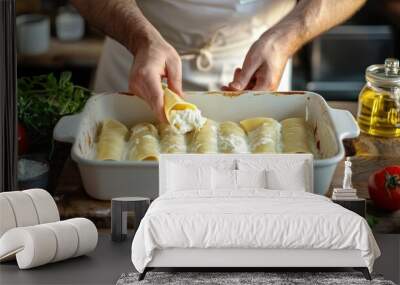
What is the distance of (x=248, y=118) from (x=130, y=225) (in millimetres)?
576

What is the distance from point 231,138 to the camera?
10.8ft

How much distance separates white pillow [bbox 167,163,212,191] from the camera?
3.14 m

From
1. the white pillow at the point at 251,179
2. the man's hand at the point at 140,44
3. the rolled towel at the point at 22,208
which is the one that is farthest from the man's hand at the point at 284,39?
the rolled towel at the point at 22,208

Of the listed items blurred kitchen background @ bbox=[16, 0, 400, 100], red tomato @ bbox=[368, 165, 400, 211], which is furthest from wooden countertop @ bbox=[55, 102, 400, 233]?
blurred kitchen background @ bbox=[16, 0, 400, 100]

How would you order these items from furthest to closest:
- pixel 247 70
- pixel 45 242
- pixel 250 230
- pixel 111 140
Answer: pixel 247 70 → pixel 111 140 → pixel 45 242 → pixel 250 230

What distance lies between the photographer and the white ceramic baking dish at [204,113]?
3209 millimetres

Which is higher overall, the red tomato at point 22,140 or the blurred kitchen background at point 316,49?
the blurred kitchen background at point 316,49

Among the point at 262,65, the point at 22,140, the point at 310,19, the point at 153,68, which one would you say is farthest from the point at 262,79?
the point at 22,140

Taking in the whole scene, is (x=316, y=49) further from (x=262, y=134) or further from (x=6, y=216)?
(x=6, y=216)

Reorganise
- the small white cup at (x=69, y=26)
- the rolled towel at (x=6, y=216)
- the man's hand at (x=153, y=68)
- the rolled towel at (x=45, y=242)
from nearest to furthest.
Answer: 1. the rolled towel at (x=45, y=242)
2. the rolled towel at (x=6, y=216)
3. the man's hand at (x=153, y=68)
4. the small white cup at (x=69, y=26)

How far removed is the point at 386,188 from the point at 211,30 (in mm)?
847

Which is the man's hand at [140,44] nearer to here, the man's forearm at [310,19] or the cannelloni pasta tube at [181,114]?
the cannelloni pasta tube at [181,114]

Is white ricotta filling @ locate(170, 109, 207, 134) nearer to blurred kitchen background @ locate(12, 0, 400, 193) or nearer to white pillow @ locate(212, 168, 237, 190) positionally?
white pillow @ locate(212, 168, 237, 190)

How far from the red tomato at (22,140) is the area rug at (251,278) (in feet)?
2.59
